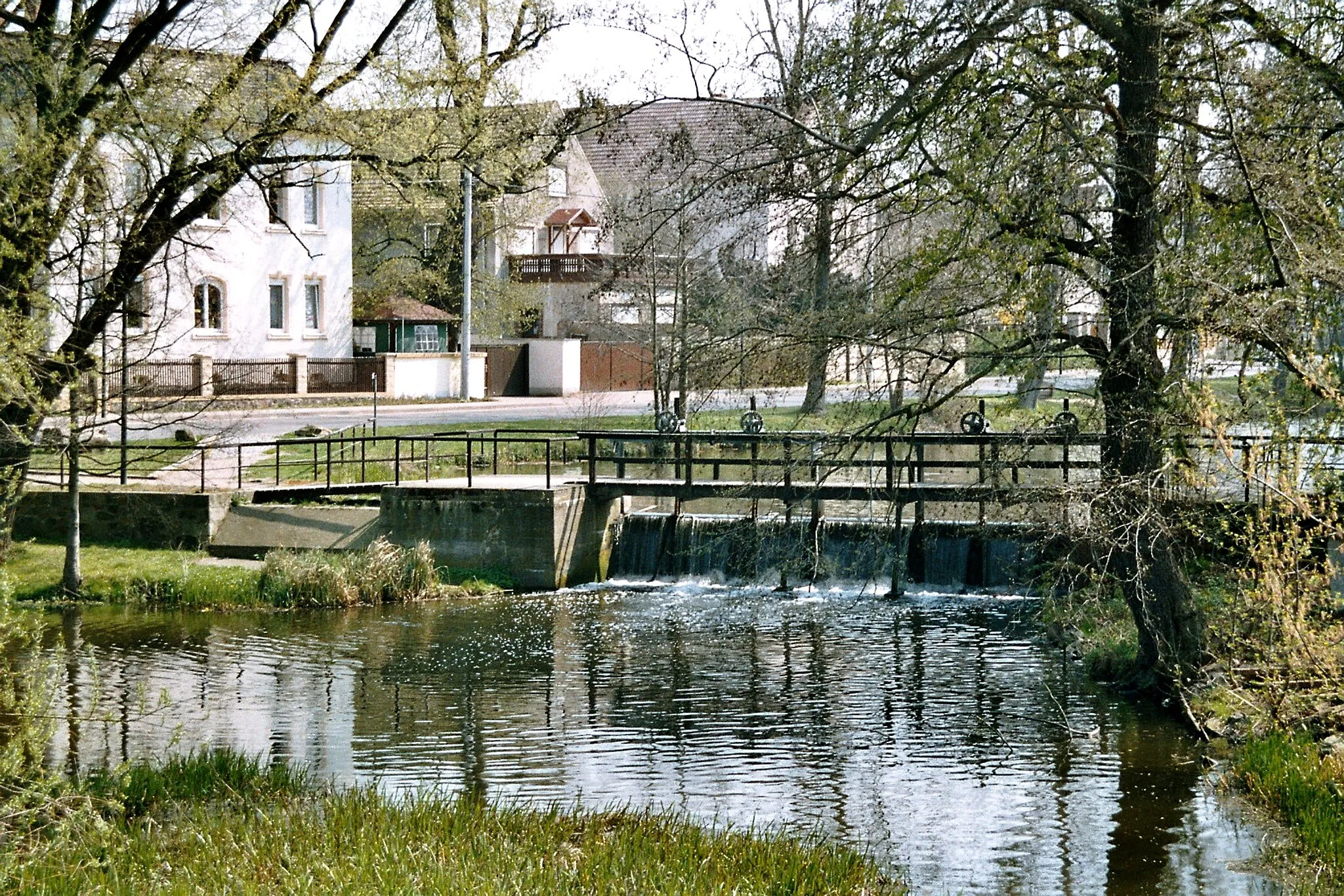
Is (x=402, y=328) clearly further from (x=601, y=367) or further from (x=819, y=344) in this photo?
(x=819, y=344)

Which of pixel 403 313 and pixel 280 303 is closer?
pixel 280 303

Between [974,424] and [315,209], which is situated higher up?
[315,209]

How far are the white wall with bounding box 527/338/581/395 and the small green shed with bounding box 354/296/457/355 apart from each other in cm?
→ 301

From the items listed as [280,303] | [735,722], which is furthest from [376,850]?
[280,303]

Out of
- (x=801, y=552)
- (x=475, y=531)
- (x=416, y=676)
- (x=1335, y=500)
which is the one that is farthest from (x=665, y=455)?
(x=1335, y=500)

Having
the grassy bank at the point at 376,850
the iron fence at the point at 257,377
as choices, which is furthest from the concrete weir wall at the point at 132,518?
the iron fence at the point at 257,377

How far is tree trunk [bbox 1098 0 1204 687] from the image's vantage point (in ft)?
38.5

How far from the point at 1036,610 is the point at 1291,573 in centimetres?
879

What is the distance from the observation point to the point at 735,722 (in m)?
14.3

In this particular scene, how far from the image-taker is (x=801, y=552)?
60.4 feet

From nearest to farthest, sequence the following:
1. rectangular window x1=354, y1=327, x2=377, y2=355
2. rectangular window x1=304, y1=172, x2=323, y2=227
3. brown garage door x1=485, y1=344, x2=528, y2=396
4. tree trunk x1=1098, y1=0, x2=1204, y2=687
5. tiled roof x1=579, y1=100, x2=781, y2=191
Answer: tiled roof x1=579, y1=100, x2=781, y2=191 < tree trunk x1=1098, y1=0, x2=1204, y2=687 < rectangular window x1=304, y1=172, x2=323, y2=227 < brown garage door x1=485, y1=344, x2=528, y2=396 < rectangular window x1=354, y1=327, x2=377, y2=355

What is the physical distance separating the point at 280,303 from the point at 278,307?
157 millimetres

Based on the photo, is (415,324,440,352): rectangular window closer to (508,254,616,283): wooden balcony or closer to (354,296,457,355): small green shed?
(354,296,457,355): small green shed

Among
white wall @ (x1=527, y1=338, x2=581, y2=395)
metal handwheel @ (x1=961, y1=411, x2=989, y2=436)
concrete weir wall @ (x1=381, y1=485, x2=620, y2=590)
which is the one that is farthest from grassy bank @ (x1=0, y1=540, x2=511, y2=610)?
white wall @ (x1=527, y1=338, x2=581, y2=395)
